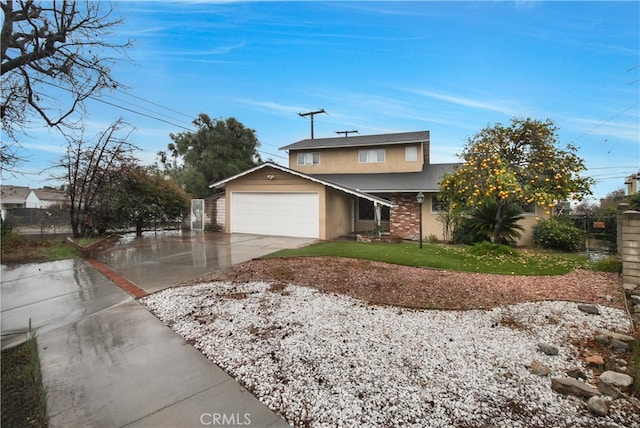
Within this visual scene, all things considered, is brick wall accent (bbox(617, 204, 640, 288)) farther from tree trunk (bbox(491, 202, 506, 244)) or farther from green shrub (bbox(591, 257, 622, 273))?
tree trunk (bbox(491, 202, 506, 244))

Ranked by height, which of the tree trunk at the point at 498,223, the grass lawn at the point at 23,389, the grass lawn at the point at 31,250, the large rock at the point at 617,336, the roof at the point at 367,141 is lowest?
the grass lawn at the point at 23,389

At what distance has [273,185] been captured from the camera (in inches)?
602

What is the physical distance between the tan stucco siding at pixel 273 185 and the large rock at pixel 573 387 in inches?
453

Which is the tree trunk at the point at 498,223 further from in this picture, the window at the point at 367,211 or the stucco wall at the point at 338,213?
Answer: the window at the point at 367,211

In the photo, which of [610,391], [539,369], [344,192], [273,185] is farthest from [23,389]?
[344,192]

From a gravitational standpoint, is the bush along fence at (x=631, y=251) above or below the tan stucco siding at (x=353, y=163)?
below

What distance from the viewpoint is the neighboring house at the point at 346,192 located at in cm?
1446

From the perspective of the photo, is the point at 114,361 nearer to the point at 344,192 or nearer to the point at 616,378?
the point at 616,378

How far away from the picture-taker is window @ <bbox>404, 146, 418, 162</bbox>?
17.8 meters

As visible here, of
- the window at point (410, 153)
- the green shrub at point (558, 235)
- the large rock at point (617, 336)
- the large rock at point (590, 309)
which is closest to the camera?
the large rock at point (617, 336)

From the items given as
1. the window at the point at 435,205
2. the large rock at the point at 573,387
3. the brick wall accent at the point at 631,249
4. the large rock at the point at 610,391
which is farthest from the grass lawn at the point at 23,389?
the window at the point at 435,205

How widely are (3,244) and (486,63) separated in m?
18.4

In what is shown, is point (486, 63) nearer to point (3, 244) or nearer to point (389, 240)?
point (389, 240)

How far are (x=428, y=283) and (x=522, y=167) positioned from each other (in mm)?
6258
